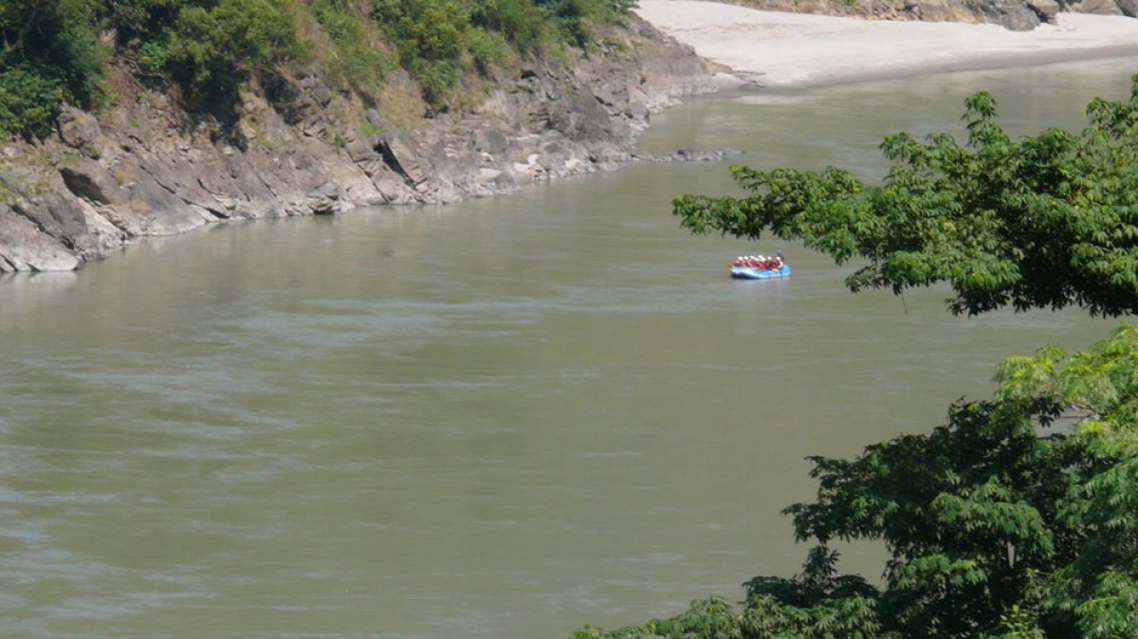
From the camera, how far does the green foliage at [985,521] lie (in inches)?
528

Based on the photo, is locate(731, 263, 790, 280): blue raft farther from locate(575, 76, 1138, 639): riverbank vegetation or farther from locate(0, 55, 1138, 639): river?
locate(575, 76, 1138, 639): riverbank vegetation

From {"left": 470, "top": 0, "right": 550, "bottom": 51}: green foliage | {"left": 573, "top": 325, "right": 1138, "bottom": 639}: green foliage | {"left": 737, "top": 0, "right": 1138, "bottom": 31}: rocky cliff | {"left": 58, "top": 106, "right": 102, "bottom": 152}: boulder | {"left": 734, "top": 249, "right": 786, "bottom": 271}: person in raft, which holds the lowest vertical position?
{"left": 734, "top": 249, "right": 786, "bottom": 271}: person in raft

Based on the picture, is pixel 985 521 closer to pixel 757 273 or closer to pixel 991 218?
pixel 991 218

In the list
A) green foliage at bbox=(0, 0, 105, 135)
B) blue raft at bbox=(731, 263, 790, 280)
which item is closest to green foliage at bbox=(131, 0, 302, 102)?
green foliage at bbox=(0, 0, 105, 135)

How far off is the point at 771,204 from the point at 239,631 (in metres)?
8.00

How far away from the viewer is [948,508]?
14.4 metres

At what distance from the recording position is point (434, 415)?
2975 centimetres

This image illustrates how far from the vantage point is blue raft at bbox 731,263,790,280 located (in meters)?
40.2

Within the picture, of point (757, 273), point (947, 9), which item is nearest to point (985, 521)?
point (757, 273)

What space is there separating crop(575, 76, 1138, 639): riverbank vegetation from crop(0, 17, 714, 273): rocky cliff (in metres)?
27.5

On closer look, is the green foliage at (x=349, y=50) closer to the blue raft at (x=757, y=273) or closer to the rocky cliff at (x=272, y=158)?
the rocky cliff at (x=272, y=158)

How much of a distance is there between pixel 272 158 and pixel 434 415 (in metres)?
20.0

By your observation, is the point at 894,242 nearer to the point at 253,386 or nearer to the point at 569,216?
the point at 253,386

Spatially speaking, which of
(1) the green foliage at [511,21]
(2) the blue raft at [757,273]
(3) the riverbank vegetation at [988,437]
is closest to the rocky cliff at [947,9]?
(1) the green foliage at [511,21]
